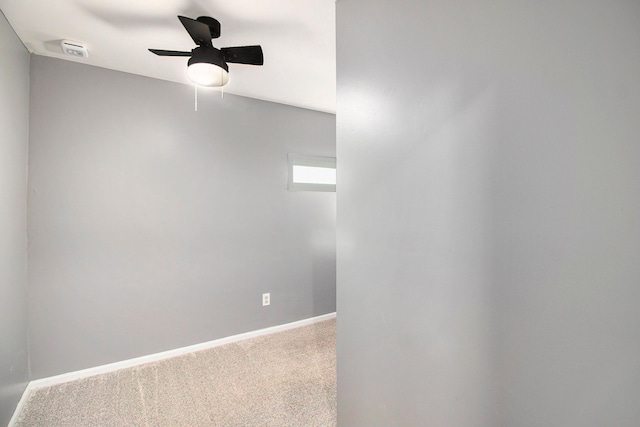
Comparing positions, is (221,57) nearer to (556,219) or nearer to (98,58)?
(98,58)

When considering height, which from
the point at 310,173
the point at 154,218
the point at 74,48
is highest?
the point at 74,48

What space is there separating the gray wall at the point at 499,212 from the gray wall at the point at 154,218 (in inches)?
76.2

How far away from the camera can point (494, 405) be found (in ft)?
2.60

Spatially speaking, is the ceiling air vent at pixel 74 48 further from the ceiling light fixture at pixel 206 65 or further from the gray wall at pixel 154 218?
the ceiling light fixture at pixel 206 65

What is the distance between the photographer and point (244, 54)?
1836 millimetres

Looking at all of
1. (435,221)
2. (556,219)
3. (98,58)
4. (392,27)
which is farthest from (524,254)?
(98,58)

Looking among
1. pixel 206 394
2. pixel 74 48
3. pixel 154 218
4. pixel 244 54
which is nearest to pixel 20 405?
pixel 206 394

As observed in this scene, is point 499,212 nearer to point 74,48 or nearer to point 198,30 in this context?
point 198,30

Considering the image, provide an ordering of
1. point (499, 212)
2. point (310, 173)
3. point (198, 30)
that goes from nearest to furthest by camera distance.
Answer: point (499, 212) < point (198, 30) < point (310, 173)

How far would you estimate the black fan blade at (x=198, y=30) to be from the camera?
59.2 inches

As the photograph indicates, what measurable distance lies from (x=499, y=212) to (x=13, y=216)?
279 cm

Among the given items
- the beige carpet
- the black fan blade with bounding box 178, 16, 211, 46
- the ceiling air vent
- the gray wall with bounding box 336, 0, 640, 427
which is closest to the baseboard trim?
the beige carpet

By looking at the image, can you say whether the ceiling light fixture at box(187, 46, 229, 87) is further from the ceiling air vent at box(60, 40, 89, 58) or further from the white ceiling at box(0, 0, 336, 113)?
the ceiling air vent at box(60, 40, 89, 58)

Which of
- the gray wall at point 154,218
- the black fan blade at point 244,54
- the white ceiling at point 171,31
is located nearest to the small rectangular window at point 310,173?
the gray wall at point 154,218
